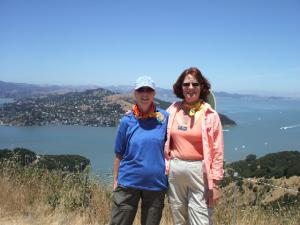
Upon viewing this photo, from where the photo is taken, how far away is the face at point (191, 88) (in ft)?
8.34

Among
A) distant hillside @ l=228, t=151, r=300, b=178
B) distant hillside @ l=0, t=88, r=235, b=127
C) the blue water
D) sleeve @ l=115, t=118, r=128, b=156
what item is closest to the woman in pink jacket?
sleeve @ l=115, t=118, r=128, b=156

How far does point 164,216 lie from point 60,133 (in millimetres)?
75723

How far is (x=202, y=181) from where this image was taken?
2.50 meters

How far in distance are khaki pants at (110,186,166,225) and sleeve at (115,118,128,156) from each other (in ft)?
0.80

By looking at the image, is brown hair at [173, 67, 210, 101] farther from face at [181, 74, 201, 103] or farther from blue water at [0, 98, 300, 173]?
blue water at [0, 98, 300, 173]

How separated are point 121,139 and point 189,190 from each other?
0.55 m

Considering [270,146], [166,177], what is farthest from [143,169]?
[270,146]

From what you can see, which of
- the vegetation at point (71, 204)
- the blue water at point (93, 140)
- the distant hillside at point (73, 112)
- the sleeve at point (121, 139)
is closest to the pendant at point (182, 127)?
the sleeve at point (121, 139)

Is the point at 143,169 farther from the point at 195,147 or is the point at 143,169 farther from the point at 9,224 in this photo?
the point at 9,224

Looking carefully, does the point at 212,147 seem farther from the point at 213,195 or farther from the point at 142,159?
the point at 142,159

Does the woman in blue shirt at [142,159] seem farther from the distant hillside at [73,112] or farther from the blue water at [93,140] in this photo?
the distant hillside at [73,112]

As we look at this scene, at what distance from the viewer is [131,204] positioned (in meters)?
2.62

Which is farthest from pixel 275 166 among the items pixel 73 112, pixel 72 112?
pixel 72 112

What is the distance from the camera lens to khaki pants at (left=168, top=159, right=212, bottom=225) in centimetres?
249
